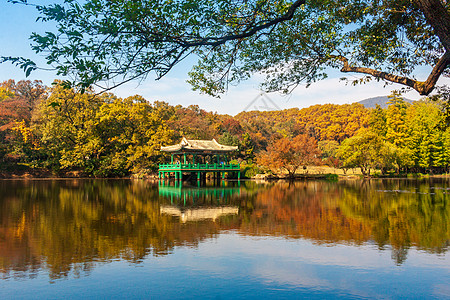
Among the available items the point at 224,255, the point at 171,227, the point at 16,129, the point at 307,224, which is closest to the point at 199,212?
the point at 171,227

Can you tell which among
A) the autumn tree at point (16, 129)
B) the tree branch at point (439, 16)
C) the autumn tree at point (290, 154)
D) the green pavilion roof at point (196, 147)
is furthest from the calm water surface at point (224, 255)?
the autumn tree at point (16, 129)

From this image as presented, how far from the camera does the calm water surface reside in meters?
5.70

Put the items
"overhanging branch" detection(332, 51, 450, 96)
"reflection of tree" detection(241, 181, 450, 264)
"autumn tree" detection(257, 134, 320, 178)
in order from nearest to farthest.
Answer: "overhanging branch" detection(332, 51, 450, 96), "reflection of tree" detection(241, 181, 450, 264), "autumn tree" detection(257, 134, 320, 178)

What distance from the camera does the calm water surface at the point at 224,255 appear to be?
18.7ft

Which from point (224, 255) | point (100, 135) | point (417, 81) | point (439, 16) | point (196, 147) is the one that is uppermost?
point (100, 135)

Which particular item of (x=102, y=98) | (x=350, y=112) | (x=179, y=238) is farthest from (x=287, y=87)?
(x=350, y=112)

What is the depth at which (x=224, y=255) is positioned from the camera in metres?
7.64

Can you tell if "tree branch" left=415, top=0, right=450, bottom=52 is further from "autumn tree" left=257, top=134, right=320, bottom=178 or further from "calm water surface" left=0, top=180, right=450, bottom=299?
"autumn tree" left=257, top=134, right=320, bottom=178

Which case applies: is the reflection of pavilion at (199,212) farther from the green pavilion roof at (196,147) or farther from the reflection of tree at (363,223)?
the green pavilion roof at (196,147)

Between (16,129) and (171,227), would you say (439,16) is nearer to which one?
(171,227)

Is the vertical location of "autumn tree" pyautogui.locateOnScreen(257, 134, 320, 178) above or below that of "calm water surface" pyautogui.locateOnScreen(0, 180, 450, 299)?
above

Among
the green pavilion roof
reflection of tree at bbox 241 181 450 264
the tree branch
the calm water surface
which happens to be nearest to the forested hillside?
the green pavilion roof

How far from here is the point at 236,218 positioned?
40.9 feet

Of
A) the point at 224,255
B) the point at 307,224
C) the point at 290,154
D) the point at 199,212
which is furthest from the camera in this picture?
the point at 290,154
